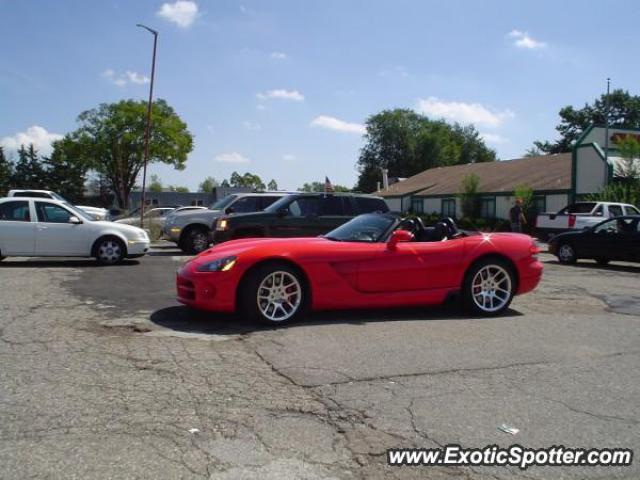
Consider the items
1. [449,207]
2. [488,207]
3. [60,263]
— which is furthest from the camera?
[449,207]

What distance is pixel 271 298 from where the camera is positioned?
6316 millimetres

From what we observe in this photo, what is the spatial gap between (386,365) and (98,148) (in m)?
68.3

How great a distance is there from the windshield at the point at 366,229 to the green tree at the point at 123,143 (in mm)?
63387

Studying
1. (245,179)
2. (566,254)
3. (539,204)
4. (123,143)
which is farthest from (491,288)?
(245,179)

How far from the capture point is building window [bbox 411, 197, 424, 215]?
47287 mm

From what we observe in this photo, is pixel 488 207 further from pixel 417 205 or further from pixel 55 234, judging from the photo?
pixel 55 234

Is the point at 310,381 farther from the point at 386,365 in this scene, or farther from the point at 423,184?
the point at 423,184

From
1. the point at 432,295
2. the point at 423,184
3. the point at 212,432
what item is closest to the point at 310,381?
the point at 212,432

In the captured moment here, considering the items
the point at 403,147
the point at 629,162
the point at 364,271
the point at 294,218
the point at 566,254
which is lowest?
the point at 566,254

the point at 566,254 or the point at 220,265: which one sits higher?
the point at 220,265

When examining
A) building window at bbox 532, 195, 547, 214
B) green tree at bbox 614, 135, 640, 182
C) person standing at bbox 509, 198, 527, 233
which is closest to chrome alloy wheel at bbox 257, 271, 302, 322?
person standing at bbox 509, 198, 527, 233

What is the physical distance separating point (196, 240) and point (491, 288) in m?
10.3

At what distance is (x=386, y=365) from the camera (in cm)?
486

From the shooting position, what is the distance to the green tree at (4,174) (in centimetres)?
6594
